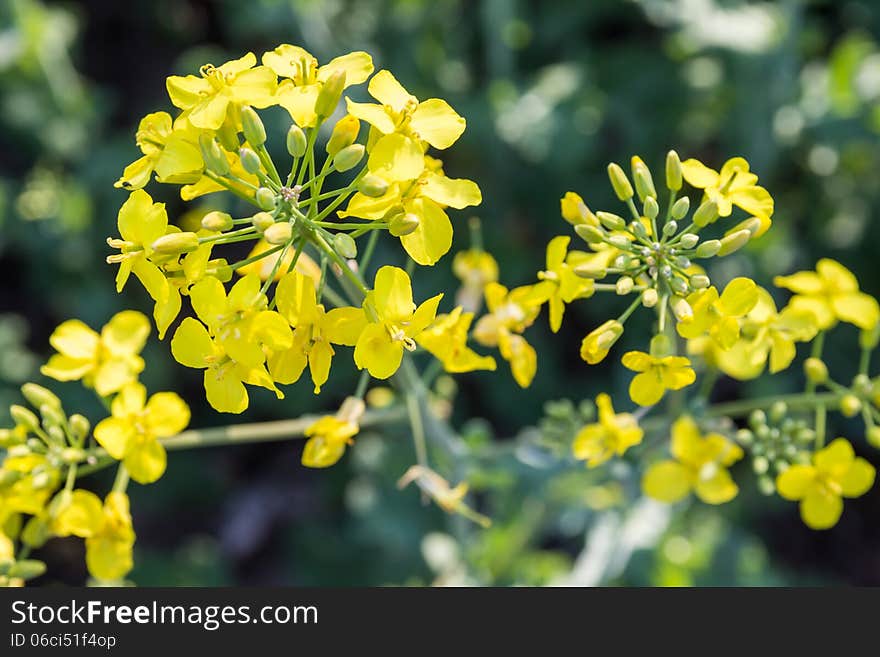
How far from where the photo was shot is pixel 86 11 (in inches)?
195

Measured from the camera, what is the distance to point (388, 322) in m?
1.73

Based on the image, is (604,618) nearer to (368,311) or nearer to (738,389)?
(368,311)

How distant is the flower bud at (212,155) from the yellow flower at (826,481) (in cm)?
150

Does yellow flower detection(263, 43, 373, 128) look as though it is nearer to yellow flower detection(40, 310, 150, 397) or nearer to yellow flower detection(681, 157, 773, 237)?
yellow flower detection(681, 157, 773, 237)

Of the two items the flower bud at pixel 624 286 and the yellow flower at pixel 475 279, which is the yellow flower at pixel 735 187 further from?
the yellow flower at pixel 475 279

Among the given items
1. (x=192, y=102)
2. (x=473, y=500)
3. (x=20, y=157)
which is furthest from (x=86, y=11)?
→ (x=192, y=102)

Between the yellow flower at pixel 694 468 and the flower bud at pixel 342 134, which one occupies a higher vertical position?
the flower bud at pixel 342 134

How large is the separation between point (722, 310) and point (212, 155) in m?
1.05

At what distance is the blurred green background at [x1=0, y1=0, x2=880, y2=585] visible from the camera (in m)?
3.60

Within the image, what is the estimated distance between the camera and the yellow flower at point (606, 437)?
213cm

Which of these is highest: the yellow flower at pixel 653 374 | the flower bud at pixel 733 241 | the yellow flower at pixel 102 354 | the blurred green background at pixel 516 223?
the blurred green background at pixel 516 223

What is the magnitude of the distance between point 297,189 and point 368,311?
0.27 metres

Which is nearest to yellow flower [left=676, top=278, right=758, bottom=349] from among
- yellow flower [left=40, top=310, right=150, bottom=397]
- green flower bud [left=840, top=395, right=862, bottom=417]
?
green flower bud [left=840, top=395, right=862, bottom=417]

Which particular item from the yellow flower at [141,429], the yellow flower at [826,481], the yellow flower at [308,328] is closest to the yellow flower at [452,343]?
the yellow flower at [308,328]
